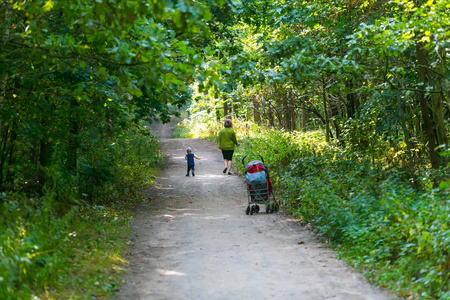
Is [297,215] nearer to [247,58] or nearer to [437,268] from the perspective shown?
[247,58]

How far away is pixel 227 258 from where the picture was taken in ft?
26.3

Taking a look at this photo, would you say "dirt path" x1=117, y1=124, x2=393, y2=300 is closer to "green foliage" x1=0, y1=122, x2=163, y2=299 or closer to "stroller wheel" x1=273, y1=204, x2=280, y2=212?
"stroller wheel" x1=273, y1=204, x2=280, y2=212

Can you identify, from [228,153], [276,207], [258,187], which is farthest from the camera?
[228,153]

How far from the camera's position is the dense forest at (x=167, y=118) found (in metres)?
6.19

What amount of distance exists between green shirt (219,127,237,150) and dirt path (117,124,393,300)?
392 cm

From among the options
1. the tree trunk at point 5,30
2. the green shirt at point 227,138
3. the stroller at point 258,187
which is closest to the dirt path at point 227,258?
the stroller at point 258,187

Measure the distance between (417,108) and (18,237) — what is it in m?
11.9

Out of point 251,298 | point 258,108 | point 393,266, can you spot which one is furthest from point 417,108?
point 258,108

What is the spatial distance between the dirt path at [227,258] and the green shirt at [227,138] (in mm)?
3925

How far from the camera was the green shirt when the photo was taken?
1780 cm

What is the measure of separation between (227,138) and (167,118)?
350cm

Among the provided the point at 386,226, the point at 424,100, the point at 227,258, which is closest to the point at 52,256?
the point at 227,258

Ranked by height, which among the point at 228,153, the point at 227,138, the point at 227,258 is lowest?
the point at 227,258

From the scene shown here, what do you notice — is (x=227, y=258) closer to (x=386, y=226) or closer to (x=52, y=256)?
(x=386, y=226)
